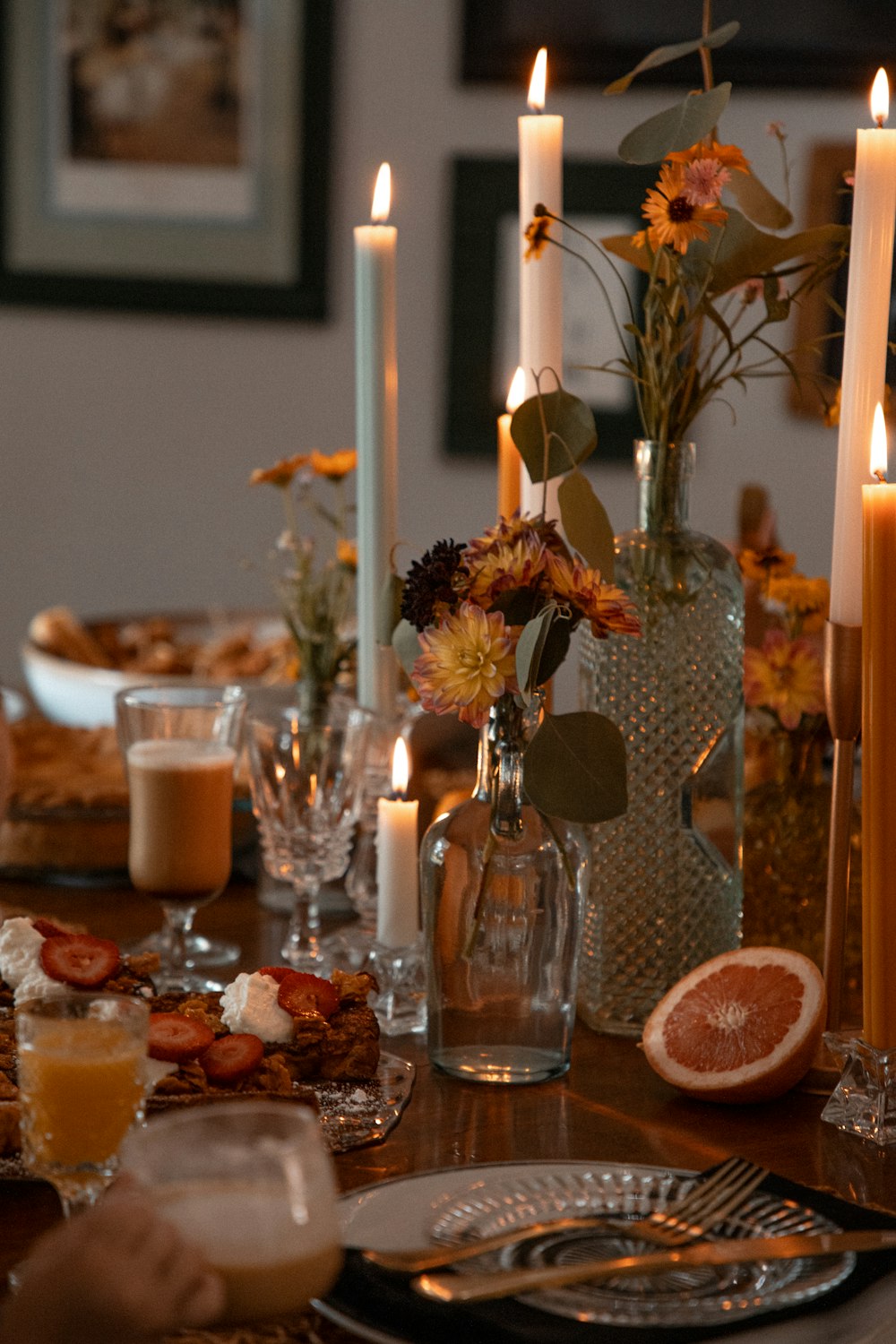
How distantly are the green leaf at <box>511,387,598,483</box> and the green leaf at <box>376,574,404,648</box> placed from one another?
0.13m

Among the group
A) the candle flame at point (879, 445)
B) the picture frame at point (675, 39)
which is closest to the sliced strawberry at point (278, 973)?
the candle flame at point (879, 445)

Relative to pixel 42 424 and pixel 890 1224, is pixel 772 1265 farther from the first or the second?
pixel 42 424

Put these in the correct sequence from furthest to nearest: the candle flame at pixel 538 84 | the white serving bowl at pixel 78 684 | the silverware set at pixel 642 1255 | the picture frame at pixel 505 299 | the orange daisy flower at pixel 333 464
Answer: the picture frame at pixel 505 299, the white serving bowl at pixel 78 684, the orange daisy flower at pixel 333 464, the candle flame at pixel 538 84, the silverware set at pixel 642 1255

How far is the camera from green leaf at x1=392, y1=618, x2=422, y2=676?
100 centimetres

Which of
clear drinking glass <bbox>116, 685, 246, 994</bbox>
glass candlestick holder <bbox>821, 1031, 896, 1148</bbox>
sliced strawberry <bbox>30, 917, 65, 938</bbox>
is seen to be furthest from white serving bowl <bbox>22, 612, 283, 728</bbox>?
glass candlestick holder <bbox>821, 1031, 896, 1148</bbox>

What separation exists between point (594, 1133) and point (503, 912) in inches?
5.3

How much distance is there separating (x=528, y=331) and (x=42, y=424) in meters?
2.64

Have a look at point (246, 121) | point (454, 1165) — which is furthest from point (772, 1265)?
point (246, 121)

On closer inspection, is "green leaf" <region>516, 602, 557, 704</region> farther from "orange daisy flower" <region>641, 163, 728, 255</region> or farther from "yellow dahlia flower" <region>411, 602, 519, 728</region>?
"orange daisy flower" <region>641, 163, 728, 255</region>

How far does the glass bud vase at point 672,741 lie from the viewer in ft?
3.36

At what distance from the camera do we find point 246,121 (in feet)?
11.0

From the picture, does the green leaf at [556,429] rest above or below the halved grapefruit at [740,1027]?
above

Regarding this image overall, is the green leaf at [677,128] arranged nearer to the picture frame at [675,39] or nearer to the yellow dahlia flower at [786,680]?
the yellow dahlia flower at [786,680]

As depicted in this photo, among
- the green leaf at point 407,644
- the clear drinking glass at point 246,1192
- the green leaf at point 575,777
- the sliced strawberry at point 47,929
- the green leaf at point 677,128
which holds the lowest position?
the sliced strawberry at point 47,929
